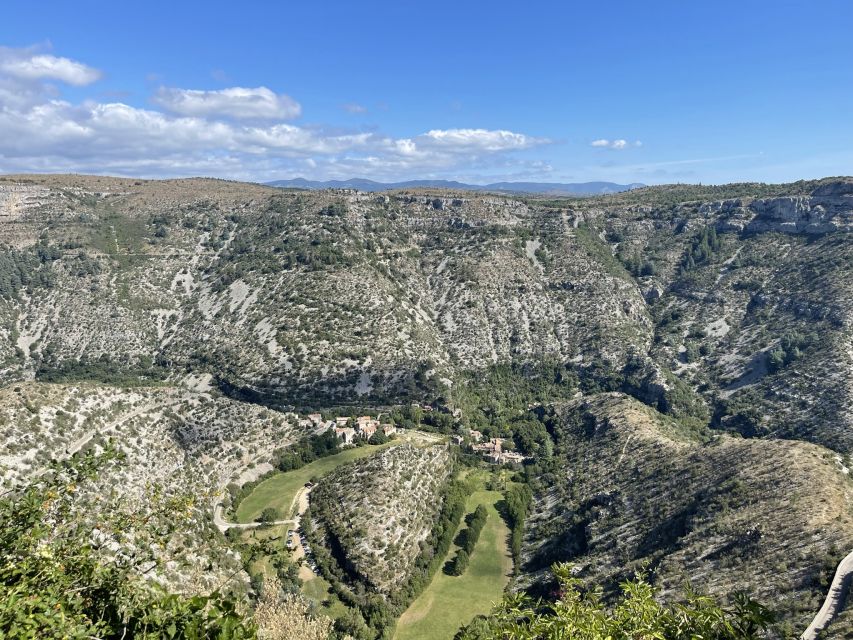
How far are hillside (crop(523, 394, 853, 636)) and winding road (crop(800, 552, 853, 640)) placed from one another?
0.56 metres

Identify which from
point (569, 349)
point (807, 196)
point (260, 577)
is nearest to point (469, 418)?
point (569, 349)

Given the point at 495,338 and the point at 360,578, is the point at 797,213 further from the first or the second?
the point at 360,578

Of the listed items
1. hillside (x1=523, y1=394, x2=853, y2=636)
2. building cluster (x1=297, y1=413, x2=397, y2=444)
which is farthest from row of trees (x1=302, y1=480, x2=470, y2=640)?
building cluster (x1=297, y1=413, x2=397, y2=444)

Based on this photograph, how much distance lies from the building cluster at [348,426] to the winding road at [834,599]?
58.5m

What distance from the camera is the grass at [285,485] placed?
63.4 meters

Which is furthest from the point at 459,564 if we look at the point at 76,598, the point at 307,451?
the point at 76,598

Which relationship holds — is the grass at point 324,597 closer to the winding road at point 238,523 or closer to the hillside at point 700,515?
the winding road at point 238,523

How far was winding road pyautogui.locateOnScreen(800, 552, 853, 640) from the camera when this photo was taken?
29444 mm

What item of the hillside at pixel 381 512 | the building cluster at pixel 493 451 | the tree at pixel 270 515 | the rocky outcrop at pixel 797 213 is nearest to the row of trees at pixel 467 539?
the hillside at pixel 381 512

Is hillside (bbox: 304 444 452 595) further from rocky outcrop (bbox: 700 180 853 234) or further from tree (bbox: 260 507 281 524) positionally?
rocky outcrop (bbox: 700 180 853 234)

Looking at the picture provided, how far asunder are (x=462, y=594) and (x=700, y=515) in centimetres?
2506

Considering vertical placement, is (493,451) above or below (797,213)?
below

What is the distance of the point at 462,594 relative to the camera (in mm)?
53156

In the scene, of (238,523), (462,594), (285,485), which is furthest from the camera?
(285,485)
